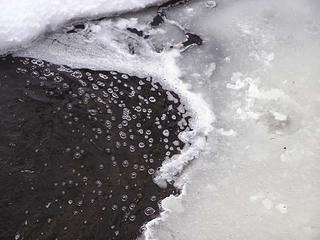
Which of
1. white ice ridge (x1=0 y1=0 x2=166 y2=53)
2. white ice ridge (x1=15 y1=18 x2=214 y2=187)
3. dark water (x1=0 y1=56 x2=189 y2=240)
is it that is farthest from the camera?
white ice ridge (x1=0 y1=0 x2=166 y2=53)

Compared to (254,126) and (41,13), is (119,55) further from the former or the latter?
(254,126)

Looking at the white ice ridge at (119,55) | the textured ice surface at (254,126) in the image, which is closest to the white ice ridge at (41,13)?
the white ice ridge at (119,55)

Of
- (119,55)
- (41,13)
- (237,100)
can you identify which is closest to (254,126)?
(237,100)

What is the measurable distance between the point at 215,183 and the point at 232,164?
0.42ft

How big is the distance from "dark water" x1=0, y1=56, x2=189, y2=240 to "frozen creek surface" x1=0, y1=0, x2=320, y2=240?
8 centimetres

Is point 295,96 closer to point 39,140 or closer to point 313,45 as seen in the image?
point 313,45

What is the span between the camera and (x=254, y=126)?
2248 mm

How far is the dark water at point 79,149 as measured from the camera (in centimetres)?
193

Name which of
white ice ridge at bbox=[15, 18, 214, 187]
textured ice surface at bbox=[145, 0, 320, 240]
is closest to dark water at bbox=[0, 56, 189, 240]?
white ice ridge at bbox=[15, 18, 214, 187]

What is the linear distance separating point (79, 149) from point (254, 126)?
0.81 m

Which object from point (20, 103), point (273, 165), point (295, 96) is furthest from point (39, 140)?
point (295, 96)

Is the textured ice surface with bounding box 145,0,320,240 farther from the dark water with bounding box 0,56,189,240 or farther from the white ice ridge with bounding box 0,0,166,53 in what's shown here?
the white ice ridge with bounding box 0,0,166,53

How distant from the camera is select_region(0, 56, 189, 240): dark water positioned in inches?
76.2

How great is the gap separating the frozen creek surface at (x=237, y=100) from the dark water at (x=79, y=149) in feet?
0.28
